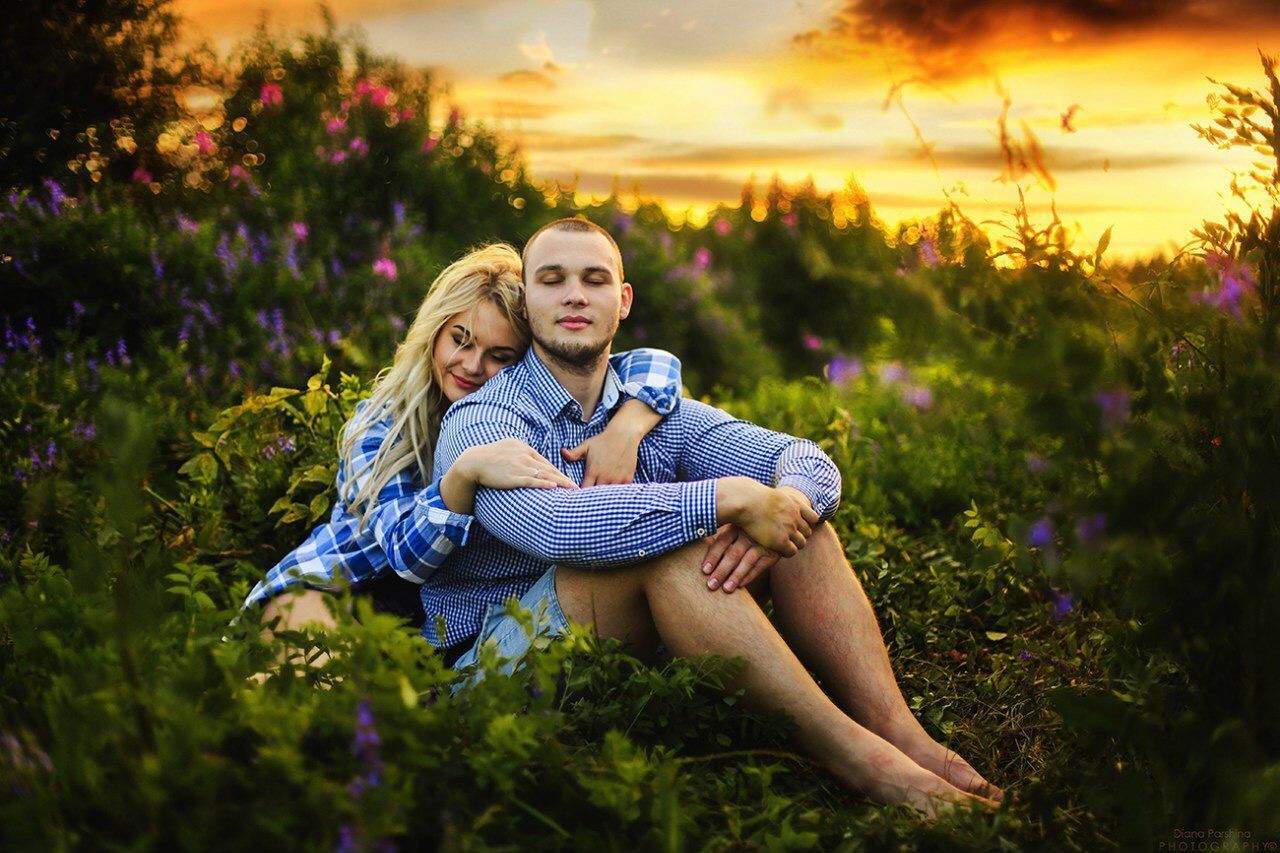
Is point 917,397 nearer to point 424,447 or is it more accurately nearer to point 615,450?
point 615,450

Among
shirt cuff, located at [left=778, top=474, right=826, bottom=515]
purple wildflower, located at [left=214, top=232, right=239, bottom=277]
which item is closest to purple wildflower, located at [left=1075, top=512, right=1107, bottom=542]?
shirt cuff, located at [left=778, top=474, right=826, bottom=515]

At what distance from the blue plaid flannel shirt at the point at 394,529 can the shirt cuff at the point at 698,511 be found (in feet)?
1.95

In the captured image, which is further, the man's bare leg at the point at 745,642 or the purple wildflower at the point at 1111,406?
the man's bare leg at the point at 745,642

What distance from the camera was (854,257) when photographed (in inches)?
378

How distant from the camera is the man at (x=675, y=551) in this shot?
2.30 meters

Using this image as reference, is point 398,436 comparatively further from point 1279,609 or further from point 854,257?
point 854,257

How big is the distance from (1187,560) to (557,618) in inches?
53.5

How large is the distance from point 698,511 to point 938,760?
862 mm

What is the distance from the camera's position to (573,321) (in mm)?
2852

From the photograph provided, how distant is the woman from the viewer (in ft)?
8.66

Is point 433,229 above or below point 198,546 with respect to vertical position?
above

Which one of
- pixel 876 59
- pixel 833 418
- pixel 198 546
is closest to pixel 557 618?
pixel 876 59

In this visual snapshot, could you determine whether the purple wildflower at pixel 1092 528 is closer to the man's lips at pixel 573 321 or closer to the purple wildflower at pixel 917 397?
the man's lips at pixel 573 321

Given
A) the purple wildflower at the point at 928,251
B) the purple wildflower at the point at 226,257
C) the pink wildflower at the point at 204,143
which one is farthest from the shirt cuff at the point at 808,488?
the pink wildflower at the point at 204,143
